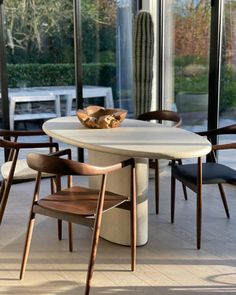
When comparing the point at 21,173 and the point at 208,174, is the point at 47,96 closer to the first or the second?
the point at 21,173

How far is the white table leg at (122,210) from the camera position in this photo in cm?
284

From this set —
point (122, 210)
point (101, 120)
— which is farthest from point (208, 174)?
point (101, 120)

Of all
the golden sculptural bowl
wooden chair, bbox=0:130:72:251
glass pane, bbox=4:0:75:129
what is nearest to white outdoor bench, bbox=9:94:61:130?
glass pane, bbox=4:0:75:129

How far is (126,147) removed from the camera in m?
2.47

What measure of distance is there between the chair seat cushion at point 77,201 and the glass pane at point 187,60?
206 cm

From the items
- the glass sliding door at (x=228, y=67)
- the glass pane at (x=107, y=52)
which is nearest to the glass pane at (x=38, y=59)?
the glass pane at (x=107, y=52)

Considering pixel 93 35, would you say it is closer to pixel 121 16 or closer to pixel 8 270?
pixel 121 16

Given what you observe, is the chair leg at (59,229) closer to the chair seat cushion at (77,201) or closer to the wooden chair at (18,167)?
the wooden chair at (18,167)

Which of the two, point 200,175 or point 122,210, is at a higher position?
point 200,175

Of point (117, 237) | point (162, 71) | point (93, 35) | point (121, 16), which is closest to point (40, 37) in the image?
point (93, 35)

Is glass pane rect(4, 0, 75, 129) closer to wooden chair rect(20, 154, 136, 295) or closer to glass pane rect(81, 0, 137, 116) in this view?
glass pane rect(81, 0, 137, 116)

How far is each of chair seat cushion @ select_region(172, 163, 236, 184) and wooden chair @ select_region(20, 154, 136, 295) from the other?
1.99ft

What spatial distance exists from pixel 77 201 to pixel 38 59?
2.20m

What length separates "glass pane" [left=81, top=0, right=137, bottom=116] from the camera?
4449mm
